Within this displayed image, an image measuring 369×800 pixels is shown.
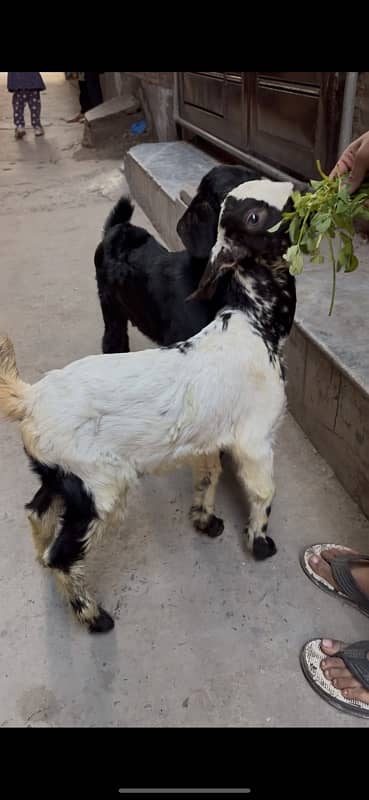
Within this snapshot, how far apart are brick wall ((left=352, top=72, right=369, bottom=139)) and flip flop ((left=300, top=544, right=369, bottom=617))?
6.89ft

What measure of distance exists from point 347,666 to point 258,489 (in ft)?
1.77

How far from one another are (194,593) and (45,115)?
1173 cm

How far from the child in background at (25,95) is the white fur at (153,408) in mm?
8516

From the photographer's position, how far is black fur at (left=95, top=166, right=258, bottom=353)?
2.03 metres

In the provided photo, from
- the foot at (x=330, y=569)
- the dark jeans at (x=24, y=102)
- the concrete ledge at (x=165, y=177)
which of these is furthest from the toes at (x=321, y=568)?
A: the dark jeans at (x=24, y=102)

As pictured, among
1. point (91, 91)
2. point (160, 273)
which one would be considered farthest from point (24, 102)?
point (160, 273)

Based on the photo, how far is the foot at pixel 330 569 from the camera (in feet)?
5.89

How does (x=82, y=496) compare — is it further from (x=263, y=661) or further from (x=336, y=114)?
(x=336, y=114)

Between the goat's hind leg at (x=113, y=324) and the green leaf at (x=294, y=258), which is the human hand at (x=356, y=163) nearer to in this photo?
the green leaf at (x=294, y=258)

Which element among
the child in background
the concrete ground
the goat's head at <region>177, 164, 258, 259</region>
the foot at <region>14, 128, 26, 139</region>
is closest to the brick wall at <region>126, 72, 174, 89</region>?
the child in background

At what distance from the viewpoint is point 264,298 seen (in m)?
1.67

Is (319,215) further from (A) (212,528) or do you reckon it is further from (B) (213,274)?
(A) (212,528)

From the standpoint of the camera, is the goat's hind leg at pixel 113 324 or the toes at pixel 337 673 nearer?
the toes at pixel 337 673

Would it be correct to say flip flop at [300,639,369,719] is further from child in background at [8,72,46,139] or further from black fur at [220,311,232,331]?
child in background at [8,72,46,139]
